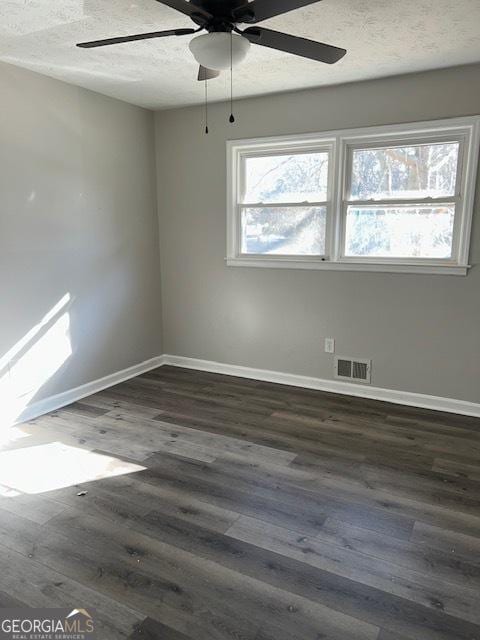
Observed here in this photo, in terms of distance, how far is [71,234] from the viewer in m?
3.65

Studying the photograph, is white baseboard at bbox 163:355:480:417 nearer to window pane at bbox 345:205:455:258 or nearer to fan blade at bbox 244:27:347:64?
window pane at bbox 345:205:455:258

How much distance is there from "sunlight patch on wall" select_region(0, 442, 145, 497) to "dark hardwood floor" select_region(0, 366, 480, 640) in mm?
12

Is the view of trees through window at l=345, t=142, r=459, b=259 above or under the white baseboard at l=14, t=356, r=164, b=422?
above

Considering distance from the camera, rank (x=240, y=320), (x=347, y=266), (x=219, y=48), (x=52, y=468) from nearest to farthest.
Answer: (x=219, y=48)
(x=52, y=468)
(x=347, y=266)
(x=240, y=320)

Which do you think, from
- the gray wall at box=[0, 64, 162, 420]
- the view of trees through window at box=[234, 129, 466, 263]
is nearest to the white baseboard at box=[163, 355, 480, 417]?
the gray wall at box=[0, 64, 162, 420]

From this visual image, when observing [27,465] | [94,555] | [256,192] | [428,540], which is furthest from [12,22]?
[428,540]

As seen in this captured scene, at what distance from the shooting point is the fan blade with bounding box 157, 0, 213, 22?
1684 millimetres

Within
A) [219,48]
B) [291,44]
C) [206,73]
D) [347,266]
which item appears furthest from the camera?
[347,266]

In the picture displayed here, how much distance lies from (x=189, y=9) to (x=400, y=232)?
2.43 meters

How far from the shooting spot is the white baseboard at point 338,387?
355 cm

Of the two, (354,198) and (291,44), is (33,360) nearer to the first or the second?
(291,44)

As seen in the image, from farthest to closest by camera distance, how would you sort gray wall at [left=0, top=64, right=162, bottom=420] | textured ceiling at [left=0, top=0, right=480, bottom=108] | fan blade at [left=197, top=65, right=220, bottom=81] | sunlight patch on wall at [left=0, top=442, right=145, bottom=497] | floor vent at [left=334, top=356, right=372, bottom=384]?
floor vent at [left=334, top=356, right=372, bottom=384] → gray wall at [left=0, top=64, right=162, bottom=420] → sunlight patch on wall at [left=0, top=442, right=145, bottom=497] → fan blade at [left=197, top=65, right=220, bottom=81] → textured ceiling at [left=0, top=0, right=480, bottom=108]

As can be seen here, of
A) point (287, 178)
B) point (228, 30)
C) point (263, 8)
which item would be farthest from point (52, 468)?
point (287, 178)

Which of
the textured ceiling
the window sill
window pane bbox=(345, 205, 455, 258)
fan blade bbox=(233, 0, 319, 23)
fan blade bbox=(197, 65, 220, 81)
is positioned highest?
the textured ceiling
